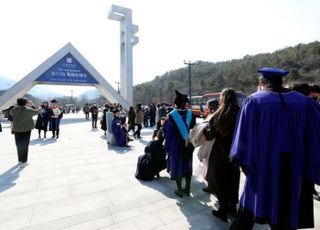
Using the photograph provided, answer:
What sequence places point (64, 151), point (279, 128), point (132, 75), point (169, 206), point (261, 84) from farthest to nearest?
1. point (132, 75)
2. point (64, 151)
3. point (169, 206)
4. point (261, 84)
5. point (279, 128)

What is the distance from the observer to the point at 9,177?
502 cm

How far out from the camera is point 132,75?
25938mm

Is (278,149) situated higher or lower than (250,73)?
lower

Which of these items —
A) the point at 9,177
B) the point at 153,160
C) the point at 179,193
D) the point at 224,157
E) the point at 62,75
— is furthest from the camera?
the point at 62,75

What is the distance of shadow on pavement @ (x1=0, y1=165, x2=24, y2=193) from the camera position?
446cm

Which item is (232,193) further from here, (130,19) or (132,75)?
(130,19)

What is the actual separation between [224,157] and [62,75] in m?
22.1

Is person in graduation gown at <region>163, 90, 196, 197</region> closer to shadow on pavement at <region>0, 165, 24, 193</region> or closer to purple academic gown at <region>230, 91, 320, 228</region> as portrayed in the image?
purple academic gown at <region>230, 91, 320, 228</region>

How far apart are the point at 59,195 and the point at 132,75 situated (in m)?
22.7

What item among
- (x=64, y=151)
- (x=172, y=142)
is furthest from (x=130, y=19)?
(x=172, y=142)

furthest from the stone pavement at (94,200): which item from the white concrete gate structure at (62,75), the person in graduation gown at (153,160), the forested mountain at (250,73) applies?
the forested mountain at (250,73)

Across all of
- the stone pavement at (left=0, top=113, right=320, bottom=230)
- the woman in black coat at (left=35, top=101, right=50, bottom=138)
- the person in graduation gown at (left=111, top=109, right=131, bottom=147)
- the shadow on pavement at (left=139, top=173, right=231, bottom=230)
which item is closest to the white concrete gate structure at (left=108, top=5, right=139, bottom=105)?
the woman in black coat at (left=35, top=101, right=50, bottom=138)

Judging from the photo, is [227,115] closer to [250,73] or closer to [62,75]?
[62,75]

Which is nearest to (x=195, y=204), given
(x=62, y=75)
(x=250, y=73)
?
(x=62, y=75)
